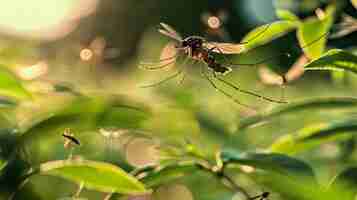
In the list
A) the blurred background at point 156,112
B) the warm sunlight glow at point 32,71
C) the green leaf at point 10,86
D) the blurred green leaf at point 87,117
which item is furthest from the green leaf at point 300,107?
the warm sunlight glow at point 32,71

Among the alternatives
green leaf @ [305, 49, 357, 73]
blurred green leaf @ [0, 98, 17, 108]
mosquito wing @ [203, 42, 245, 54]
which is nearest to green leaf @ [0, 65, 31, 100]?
blurred green leaf @ [0, 98, 17, 108]

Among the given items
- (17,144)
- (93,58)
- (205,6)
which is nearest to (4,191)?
(17,144)

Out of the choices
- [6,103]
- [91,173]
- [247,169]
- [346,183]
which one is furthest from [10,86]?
[346,183]

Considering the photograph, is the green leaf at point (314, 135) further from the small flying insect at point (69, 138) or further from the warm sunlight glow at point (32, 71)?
the warm sunlight glow at point (32, 71)

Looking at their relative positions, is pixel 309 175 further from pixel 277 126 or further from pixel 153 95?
pixel 153 95

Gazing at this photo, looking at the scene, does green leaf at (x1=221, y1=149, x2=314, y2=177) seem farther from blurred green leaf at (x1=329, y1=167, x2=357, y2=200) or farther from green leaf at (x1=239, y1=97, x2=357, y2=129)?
green leaf at (x1=239, y1=97, x2=357, y2=129)
